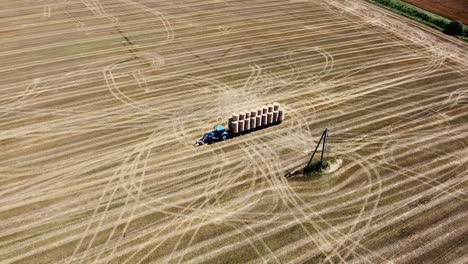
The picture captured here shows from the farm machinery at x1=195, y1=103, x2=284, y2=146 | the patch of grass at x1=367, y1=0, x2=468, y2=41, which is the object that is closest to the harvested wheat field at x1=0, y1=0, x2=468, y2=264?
the farm machinery at x1=195, y1=103, x2=284, y2=146

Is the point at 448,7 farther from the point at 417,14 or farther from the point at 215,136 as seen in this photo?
the point at 215,136

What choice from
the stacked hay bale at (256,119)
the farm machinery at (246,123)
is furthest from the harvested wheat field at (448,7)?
the farm machinery at (246,123)

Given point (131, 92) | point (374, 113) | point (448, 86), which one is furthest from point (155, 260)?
point (448, 86)

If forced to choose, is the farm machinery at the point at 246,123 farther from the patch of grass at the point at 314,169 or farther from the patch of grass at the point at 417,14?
the patch of grass at the point at 417,14

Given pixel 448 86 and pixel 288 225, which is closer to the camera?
pixel 288 225

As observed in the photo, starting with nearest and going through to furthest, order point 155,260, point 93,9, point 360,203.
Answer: point 155,260 → point 360,203 → point 93,9

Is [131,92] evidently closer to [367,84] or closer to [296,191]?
[296,191]
